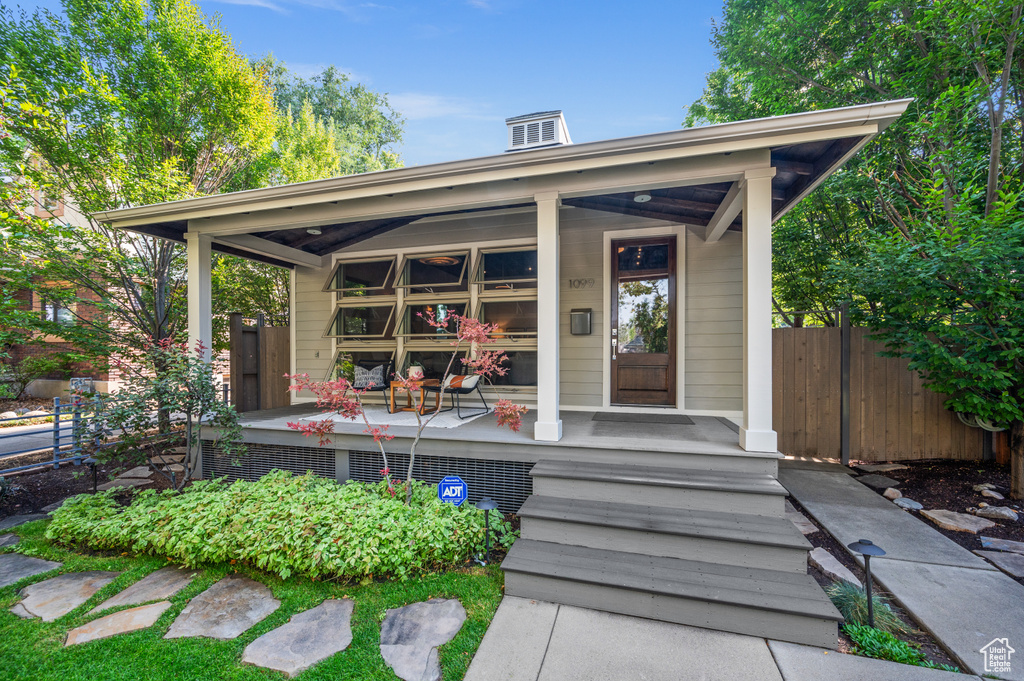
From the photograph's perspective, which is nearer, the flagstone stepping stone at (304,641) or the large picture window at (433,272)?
the flagstone stepping stone at (304,641)

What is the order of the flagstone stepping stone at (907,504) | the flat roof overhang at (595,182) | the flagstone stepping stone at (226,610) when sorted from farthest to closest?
the flagstone stepping stone at (907,504)
the flat roof overhang at (595,182)
the flagstone stepping stone at (226,610)

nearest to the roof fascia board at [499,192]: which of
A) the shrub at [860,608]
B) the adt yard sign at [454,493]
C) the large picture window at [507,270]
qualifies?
the large picture window at [507,270]

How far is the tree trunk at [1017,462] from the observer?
3520 mm

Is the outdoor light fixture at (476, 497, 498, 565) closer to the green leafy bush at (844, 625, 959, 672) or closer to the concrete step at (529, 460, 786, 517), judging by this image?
the concrete step at (529, 460, 786, 517)

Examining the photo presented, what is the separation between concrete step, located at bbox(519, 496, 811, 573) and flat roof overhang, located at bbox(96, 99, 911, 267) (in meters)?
2.41

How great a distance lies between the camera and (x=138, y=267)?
5406mm

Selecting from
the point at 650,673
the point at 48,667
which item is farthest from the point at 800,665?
the point at 48,667

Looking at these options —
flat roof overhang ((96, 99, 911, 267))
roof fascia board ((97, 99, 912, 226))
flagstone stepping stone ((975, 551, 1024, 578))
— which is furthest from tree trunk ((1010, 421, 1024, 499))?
roof fascia board ((97, 99, 912, 226))

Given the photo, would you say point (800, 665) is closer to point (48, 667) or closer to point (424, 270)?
point (48, 667)

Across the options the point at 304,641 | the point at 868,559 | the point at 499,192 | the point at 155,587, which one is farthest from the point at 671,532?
the point at 155,587

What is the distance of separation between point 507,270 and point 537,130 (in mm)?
2253

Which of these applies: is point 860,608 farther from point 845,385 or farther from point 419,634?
point 845,385

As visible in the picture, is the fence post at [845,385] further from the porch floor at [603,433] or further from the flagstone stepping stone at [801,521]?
the flagstone stepping stone at [801,521]

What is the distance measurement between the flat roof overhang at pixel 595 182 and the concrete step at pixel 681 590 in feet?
8.75
